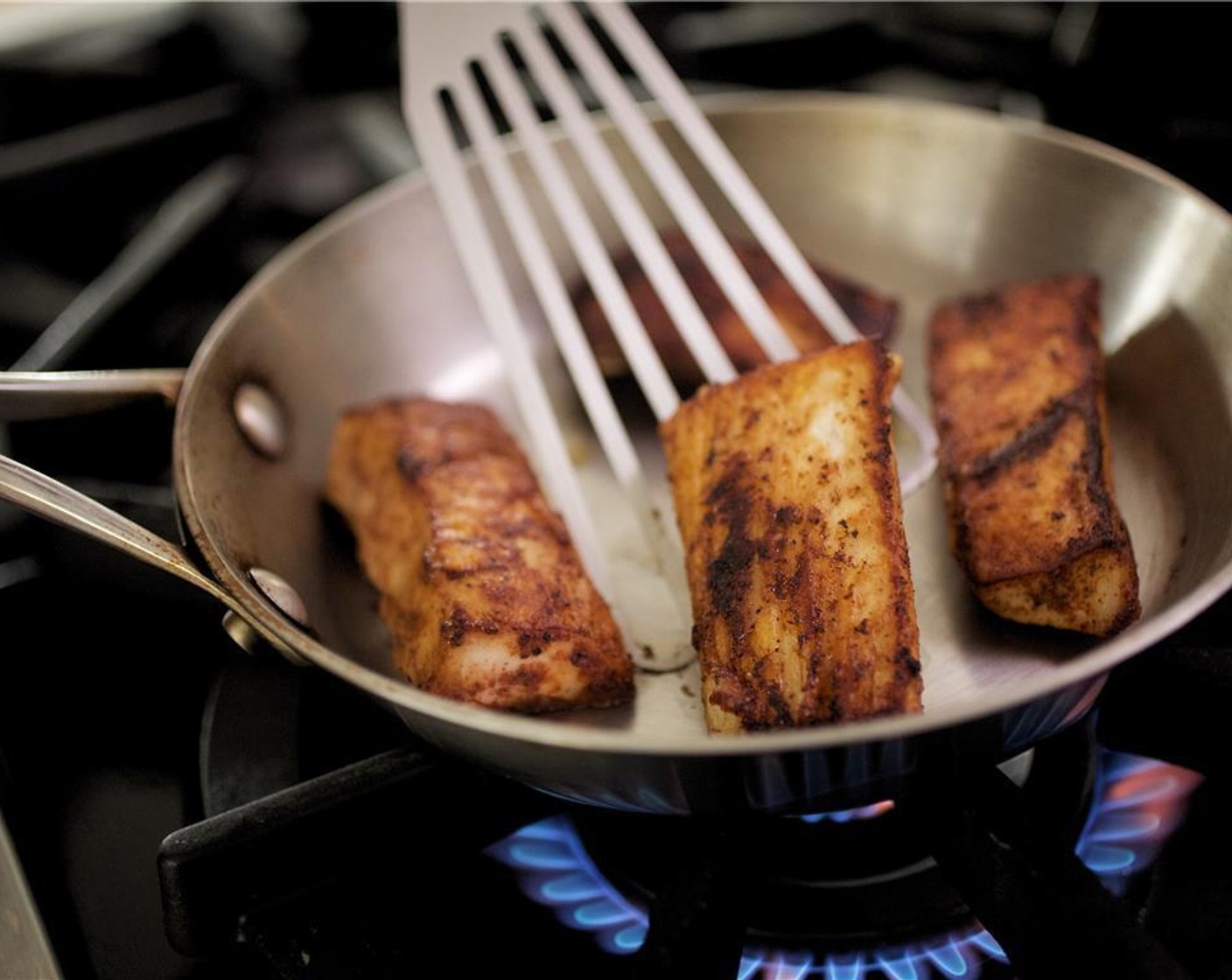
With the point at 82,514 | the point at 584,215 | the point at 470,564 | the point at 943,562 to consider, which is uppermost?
the point at 584,215

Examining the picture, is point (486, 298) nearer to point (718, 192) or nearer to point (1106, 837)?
point (718, 192)

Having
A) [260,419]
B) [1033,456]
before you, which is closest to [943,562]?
[1033,456]

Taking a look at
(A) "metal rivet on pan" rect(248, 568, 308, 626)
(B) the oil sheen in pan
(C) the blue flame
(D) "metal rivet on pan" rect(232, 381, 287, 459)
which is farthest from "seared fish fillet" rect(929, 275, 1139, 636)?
(D) "metal rivet on pan" rect(232, 381, 287, 459)

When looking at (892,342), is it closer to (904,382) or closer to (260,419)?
(904,382)

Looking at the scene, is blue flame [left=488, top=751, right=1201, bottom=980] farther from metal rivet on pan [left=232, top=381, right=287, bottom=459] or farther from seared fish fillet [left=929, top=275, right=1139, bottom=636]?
metal rivet on pan [left=232, top=381, right=287, bottom=459]

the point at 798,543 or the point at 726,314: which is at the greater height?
the point at 726,314

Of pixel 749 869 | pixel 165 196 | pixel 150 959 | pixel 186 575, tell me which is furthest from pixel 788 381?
pixel 165 196
